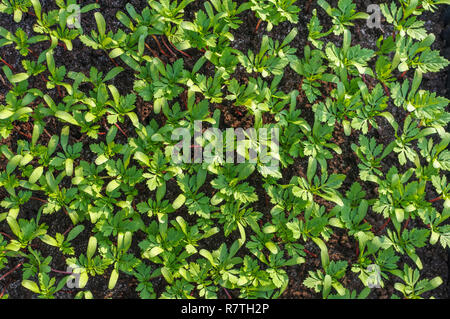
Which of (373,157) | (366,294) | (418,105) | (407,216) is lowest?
(366,294)

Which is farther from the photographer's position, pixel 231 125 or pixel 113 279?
pixel 231 125

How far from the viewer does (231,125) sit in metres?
2.23

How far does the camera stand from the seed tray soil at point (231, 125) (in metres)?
2.21

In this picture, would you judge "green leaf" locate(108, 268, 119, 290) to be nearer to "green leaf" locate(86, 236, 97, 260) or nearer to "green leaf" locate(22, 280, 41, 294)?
"green leaf" locate(86, 236, 97, 260)

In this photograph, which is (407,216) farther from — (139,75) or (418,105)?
(139,75)

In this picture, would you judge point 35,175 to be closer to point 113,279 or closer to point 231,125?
point 113,279

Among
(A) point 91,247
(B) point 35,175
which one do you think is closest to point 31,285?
(A) point 91,247

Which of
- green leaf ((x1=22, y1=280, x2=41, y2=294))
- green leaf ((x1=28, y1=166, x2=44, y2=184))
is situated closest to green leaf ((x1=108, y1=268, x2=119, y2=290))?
green leaf ((x1=22, y1=280, x2=41, y2=294))

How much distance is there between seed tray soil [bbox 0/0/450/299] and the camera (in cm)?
221

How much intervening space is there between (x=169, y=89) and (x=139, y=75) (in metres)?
0.18

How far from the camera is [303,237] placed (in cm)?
210

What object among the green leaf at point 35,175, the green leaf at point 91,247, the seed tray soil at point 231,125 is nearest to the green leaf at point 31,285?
the seed tray soil at point 231,125

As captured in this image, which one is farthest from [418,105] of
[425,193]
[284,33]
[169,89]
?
[169,89]

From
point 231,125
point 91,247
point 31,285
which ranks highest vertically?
point 231,125
